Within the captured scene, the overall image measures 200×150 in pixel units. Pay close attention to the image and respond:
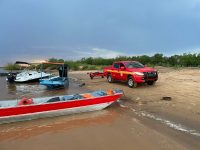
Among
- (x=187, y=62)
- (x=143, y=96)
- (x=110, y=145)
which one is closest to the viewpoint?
(x=110, y=145)

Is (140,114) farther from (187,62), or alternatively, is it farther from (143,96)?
(187,62)

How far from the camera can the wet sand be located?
8352 mm

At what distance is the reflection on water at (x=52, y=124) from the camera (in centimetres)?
992

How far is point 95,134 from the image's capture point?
9.48 metres

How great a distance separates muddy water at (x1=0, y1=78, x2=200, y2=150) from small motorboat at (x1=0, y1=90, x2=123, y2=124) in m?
0.27

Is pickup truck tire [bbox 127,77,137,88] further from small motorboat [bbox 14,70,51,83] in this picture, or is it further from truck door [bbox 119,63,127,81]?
small motorboat [bbox 14,70,51,83]

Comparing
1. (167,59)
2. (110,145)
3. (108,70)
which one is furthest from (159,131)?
(167,59)

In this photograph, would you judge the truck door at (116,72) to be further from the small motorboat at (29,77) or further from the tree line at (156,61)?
the tree line at (156,61)

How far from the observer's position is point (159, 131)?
938 centimetres

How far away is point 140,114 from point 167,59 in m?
51.9

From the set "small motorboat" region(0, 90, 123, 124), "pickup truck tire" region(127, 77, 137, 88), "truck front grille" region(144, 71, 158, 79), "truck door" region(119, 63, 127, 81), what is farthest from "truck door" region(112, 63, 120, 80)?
"small motorboat" region(0, 90, 123, 124)

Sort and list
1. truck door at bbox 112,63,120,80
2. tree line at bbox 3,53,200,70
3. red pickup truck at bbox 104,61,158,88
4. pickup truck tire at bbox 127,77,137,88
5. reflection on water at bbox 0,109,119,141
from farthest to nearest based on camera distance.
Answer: tree line at bbox 3,53,200,70 < truck door at bbox 112,63,120,80 < pickup truck tire at bbox 127,77,137,88 < red pickup truck at bbox 104,61,158,88 < reflection on water at bbox 0,109,119,141

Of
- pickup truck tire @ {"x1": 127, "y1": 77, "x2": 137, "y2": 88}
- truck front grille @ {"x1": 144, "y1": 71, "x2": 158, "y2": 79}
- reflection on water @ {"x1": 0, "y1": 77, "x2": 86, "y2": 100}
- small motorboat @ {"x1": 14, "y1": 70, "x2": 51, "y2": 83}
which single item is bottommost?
reflection on water @ {"x1": 0, "y1": 77, "x2": 86, "y2": 100}

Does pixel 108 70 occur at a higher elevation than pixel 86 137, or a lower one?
higher
